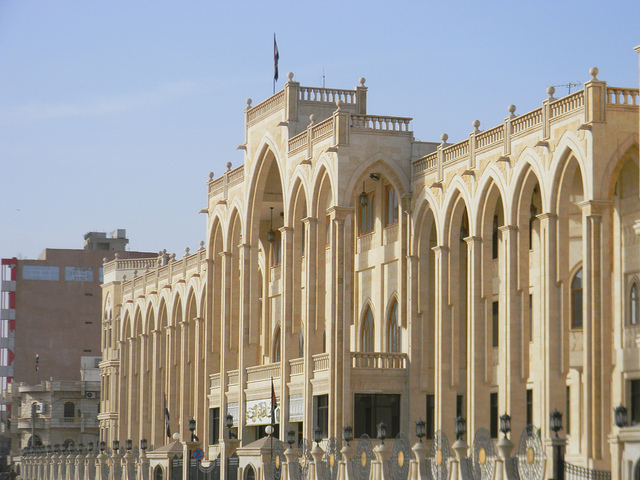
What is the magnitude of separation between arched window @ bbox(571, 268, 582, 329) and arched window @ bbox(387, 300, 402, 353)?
7.47 m

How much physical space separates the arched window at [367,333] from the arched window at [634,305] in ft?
42.6

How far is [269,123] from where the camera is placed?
47.0m

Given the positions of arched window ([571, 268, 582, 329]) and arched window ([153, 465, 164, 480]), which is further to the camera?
arched window ([153, 465, 164, 480])

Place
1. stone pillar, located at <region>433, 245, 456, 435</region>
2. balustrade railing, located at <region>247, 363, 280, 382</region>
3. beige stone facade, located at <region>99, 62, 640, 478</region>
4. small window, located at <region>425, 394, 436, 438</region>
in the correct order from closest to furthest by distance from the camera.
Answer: beige stone facade, located at <region>99, 62, 640, 478</region>
stone pillar, located at <region>433, 245, 456, 435</region>
small window, located at <region>425, 394, 436, 438</region>
balustrade railing, located at <region>247, 363, 280, 382</region>

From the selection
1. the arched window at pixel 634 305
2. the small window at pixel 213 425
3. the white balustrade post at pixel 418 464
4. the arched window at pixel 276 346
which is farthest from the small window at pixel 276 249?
the white balustrade post at pixel 418 464

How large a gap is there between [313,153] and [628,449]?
24361 millimetres

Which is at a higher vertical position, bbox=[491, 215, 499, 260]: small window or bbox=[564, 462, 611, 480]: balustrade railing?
bbox=[491, 215, 499, 260]: small window

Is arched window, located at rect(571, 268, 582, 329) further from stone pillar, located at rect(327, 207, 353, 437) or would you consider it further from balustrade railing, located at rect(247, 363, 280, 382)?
balustrade railing, located at rect(247, 363, 280, 382)

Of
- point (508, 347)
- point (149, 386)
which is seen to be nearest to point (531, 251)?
point (508, 347)

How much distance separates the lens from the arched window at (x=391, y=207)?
42.3 metres

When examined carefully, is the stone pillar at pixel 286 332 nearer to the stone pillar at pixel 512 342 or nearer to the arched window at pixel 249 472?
the arched window at pixel 249 472

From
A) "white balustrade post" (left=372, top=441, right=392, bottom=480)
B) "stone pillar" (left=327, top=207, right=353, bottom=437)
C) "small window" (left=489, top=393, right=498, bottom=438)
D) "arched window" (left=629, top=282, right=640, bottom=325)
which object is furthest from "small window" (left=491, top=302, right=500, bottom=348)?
"white balustrade post" (left=372, top=441, right=392, bottom=480)

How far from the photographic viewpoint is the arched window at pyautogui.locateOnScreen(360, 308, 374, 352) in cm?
4450

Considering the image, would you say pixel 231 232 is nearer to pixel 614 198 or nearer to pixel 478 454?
pixel 614 198
